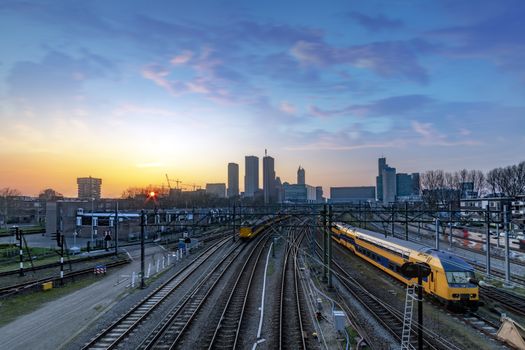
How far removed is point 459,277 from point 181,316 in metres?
16.1

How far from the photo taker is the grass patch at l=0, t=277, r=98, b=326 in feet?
73.2

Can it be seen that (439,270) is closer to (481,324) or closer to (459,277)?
(459,277)

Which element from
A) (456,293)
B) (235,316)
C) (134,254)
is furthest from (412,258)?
(134,254)

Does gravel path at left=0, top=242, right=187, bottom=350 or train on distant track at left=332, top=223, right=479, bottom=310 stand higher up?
train on distant track at left=332, top=223, right=479, bottom=310

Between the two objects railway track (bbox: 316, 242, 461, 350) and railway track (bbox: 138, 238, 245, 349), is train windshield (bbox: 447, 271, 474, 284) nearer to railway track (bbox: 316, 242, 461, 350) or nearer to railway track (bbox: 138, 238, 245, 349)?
railway track (bbox: 316, 242, 461, 350)

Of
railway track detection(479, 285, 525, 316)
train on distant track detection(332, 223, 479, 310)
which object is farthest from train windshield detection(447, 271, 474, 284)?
railway track detection(479, 285, 525, 316)

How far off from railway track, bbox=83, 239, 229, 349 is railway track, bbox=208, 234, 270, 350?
4.36m

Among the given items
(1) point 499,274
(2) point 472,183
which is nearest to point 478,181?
(2) point 472,183

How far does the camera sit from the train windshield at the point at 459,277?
2167 cm

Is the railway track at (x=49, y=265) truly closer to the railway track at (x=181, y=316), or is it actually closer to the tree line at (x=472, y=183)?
the railway track at (x=181, y=316)

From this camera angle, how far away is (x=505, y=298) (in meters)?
25.7

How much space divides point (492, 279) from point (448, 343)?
61.4 ft

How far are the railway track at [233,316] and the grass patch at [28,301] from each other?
1204 cm

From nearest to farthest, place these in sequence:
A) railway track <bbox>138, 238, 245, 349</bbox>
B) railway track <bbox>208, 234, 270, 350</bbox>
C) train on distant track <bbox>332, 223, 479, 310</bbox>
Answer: railway track <bbox>208, 234, 270, 350</bbox>, railway track <bbox>138, 238, 245, 349</bbox>, train on distant track <bbox>332, 223, 479, 310</bbox>
